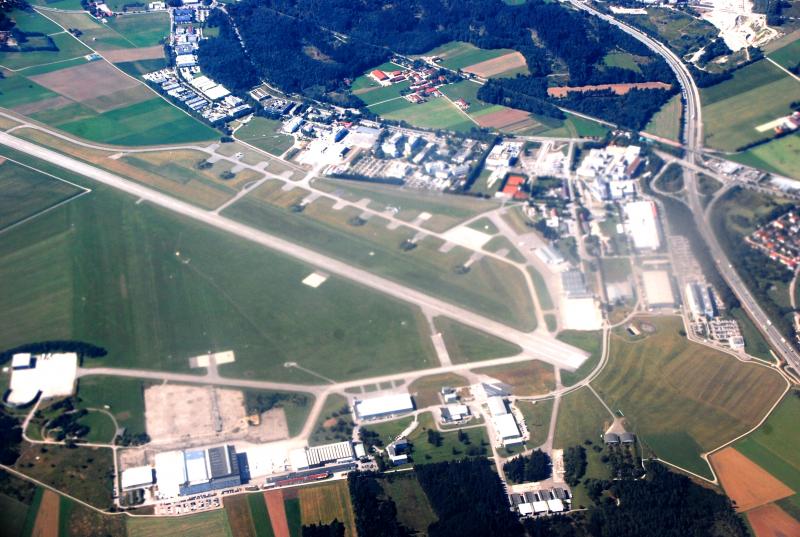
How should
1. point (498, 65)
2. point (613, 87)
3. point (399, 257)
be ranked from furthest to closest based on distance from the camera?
point (498, 65)
point (613, 87)
point (399, 257)

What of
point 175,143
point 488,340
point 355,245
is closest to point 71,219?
point 175,143

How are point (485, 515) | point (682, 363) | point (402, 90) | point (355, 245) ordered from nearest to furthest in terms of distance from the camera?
point (485, 515)
point (682, 363)
point (355, 245)
point (402, 90)

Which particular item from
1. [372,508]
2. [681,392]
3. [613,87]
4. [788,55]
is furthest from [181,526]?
[788,55]

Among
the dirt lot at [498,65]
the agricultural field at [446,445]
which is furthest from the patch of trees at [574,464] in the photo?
the dirt lot at [498,65]

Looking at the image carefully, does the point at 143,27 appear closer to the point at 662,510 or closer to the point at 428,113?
the point at 428,113

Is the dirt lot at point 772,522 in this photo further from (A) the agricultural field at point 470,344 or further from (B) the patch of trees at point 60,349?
(B) the patch of trees at point 60,349

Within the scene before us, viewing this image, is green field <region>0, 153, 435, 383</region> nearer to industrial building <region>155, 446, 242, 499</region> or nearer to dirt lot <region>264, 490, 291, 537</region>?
industrial building <region>155, 446, 242, 499</region>

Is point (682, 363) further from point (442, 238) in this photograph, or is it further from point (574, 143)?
point (574, 143)
